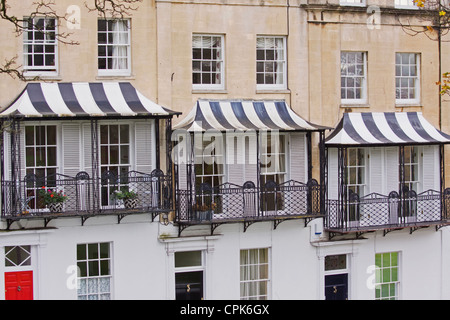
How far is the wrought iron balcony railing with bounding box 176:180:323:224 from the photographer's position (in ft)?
77.5

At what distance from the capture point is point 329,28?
25.7m

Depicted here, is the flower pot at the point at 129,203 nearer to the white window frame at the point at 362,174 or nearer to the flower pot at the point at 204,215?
the flower pot at the point at 204,215

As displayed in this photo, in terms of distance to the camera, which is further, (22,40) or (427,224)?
(427,224)

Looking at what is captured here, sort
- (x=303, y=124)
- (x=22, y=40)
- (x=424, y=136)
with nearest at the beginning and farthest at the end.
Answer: (x=22, y=40) → (x=303, y=124) → (x=424, y=136)

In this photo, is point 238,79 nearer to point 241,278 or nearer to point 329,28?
point 329,28

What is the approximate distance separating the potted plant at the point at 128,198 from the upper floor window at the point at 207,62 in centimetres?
336

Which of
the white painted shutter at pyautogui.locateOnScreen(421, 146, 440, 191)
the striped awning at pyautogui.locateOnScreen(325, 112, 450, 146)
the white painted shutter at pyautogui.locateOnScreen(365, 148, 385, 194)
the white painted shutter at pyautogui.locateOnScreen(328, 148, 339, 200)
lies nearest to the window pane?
the white painted shutter at pyautogui.locateOnScreen(328, 148, 339, 200)

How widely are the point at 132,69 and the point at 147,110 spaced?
1421 millimetres

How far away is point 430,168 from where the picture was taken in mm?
26812

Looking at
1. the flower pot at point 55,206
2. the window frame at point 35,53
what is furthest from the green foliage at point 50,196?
the window frame at point 35,53

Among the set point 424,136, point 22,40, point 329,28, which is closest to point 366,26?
point 329,28

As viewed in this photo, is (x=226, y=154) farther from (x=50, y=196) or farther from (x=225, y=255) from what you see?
(x=50, y=196)

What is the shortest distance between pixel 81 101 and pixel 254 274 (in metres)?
6.56

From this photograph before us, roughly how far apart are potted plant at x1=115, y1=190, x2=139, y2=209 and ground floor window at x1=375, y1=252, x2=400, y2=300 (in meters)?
7.44
